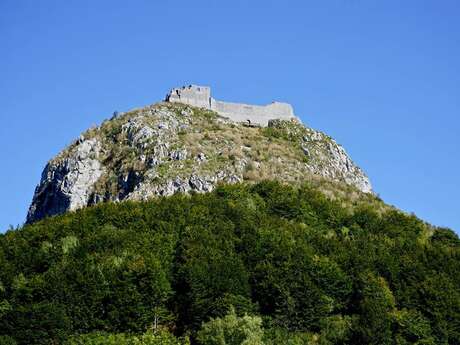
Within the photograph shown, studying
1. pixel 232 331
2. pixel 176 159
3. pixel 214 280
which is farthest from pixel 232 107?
pixel 232 331

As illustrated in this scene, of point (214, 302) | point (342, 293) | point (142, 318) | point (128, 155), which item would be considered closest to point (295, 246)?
point (342, 293)

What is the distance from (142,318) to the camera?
68.8 metres

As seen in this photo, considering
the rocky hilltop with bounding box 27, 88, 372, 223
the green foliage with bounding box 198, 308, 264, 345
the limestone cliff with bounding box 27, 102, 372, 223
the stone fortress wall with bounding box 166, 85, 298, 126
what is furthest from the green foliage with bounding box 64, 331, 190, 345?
the stone fortress wall with bounding box 166, 85, 298, 126

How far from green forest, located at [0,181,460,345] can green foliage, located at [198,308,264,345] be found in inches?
3.7

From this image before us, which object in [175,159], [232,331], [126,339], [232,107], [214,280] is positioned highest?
[232,107]

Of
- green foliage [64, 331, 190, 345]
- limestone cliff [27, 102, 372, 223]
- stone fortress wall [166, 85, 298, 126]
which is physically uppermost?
stone fortress wall [166, 85, 298, 126]

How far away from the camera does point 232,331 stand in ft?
210

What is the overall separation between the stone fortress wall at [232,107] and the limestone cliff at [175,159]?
1.88 m

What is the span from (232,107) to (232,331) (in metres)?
57.0

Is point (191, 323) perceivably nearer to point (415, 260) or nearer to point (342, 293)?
point (342, 293)

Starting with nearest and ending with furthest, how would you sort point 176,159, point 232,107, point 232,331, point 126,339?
point 232,331
point 126,339
point 176,159
point 232,107

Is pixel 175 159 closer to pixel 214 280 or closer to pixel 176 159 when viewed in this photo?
pixel 176 159

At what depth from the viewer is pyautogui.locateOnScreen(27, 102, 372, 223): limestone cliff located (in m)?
98.6

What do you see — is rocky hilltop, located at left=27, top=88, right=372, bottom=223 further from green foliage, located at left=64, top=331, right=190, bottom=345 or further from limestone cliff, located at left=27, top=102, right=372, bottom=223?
green foliage, located at left=64, top=331, right=190, bottom=345
